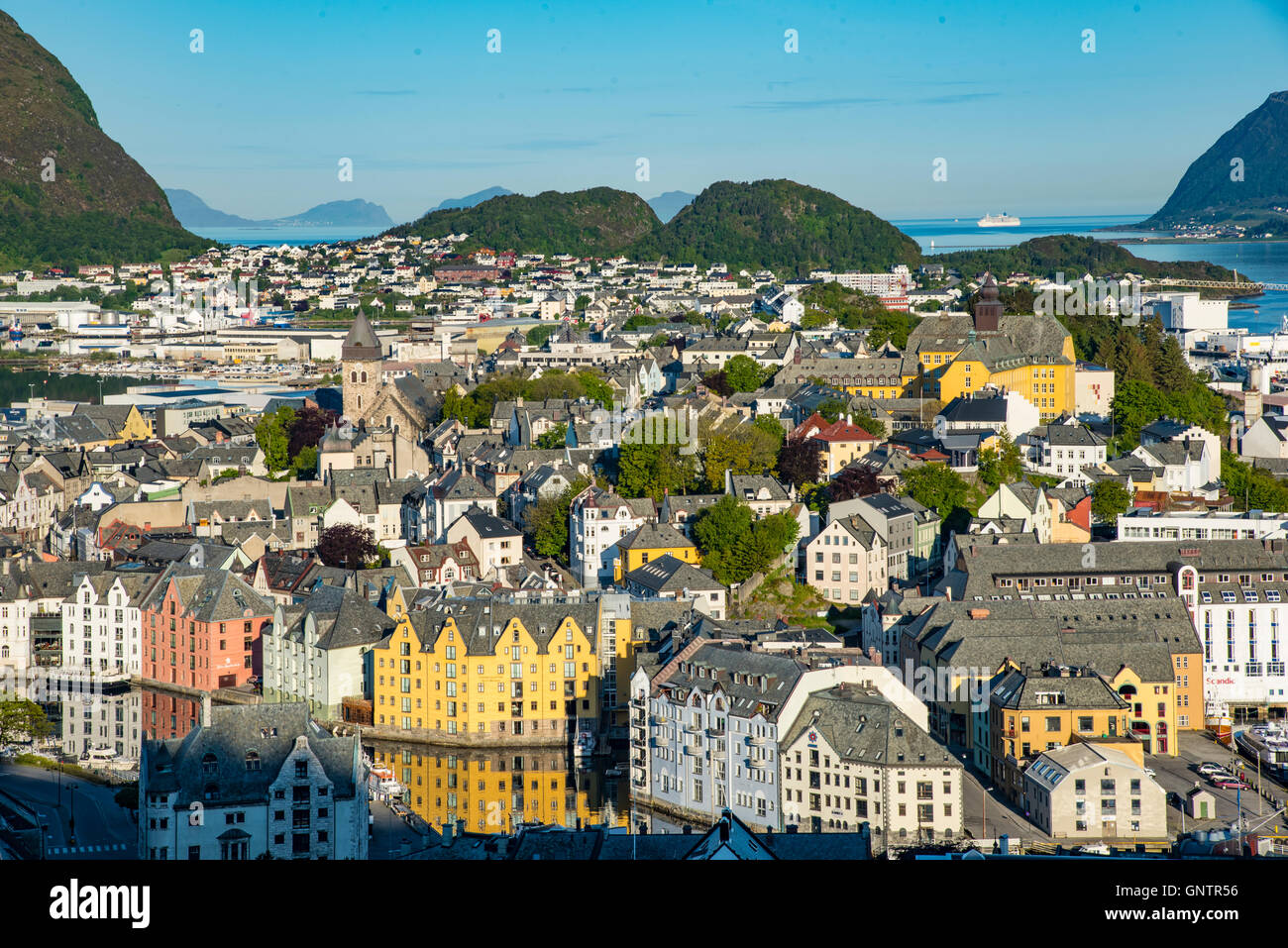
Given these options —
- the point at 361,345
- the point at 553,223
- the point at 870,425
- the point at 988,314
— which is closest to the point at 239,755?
the point at 870,425

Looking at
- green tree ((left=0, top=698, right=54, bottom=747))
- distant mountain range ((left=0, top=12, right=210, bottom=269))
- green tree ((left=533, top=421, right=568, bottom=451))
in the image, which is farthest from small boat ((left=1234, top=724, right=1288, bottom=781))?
distant mountain range ((left=0, top=12, right=210, bottom=269))

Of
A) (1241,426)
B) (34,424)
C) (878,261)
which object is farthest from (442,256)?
(1241,426)

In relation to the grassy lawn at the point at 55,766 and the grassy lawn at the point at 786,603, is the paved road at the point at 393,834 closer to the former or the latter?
the grassy lawn at the point at 55,766

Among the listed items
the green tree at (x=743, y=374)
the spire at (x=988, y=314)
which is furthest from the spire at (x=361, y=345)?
the spire at (x=988, y=314)

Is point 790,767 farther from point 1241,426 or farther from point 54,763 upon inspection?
point 1241,426

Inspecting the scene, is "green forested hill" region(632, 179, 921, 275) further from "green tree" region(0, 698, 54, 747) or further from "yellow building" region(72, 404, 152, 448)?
"green tree" region(0, 698, 54, 747)

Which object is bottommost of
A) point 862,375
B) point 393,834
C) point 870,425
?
point 393,834

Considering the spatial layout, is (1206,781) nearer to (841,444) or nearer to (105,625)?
(841,444)
